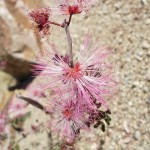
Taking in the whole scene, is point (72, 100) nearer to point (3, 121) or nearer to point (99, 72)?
point (99, 72)

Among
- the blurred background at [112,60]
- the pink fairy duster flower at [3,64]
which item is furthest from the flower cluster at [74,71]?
the pink fairy duster flower at [3,64]

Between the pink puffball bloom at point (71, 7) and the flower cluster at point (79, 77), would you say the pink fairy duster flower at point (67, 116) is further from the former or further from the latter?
the pink puffball bloom at point (71, 7)

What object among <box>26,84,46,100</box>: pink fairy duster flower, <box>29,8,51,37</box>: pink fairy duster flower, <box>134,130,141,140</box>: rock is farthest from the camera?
A: <box>26,84,46,100</box>: pink fairy duster flower

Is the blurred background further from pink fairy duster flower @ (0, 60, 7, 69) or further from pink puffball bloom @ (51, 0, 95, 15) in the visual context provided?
pink puffball bloom @ (51, 0, 95, 15)

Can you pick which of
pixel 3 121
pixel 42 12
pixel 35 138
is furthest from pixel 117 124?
pixel 42 12

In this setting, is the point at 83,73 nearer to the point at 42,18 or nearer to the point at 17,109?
the point at 42,18

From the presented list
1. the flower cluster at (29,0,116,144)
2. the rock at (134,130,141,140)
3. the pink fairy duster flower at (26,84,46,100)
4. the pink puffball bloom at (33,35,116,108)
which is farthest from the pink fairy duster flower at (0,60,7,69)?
the pink puffball bloom at (33,35,116,108)
